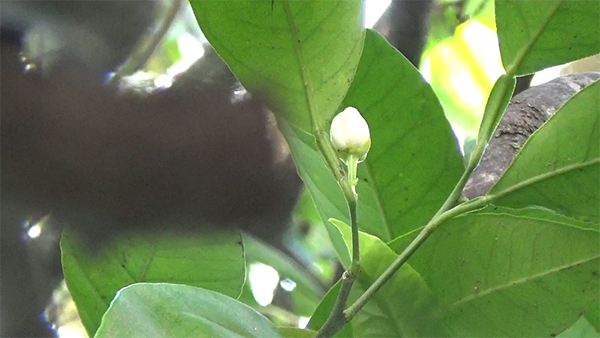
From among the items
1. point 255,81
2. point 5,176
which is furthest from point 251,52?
point 5,176

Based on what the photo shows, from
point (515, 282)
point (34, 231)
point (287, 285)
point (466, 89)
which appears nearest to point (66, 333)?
point (34, 231)

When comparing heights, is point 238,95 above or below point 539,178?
above

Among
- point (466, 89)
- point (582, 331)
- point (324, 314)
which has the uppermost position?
point (466, 89)

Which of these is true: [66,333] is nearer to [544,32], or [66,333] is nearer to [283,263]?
[283,263]

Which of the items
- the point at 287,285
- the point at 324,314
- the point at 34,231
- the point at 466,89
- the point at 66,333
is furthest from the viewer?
the point at 466,89

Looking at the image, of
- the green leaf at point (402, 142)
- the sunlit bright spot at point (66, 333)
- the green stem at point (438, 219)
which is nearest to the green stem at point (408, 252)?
the green stem at point (438, 219)
